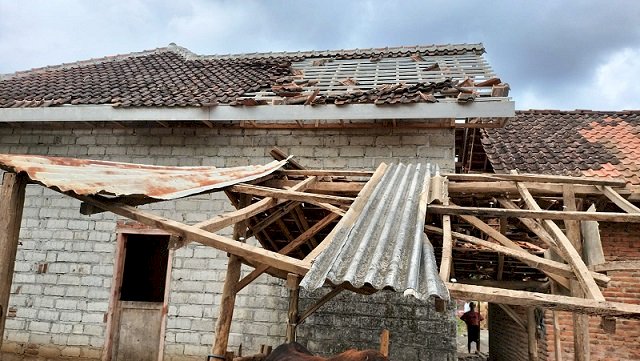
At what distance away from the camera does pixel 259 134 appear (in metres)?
7.15

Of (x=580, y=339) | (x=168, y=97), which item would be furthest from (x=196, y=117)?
(x=580, y=339)

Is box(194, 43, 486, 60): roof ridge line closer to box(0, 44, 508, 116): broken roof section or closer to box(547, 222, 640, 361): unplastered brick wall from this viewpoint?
box(0, 44, 508, 116): broken roof section

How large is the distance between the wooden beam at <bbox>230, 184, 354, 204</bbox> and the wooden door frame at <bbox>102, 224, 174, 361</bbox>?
3461mm

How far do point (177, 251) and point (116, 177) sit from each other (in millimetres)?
3689

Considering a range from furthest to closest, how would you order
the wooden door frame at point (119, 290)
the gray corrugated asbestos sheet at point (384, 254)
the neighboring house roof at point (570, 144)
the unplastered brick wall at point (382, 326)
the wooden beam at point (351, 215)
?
the neighboring house roof at point (570, 144) → the wooden door frame at point (119, 290) → the unplastered brick wall at point (382, 326) → the wooden beam at point (351, 215) → the gray corrugated asbestos sheet at point (384, 254)

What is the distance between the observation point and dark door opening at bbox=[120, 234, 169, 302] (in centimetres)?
988

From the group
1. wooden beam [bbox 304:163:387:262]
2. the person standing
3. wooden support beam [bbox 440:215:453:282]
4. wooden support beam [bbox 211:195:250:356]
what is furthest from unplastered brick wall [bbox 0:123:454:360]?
the person standing

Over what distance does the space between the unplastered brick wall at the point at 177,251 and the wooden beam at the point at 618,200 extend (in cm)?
259

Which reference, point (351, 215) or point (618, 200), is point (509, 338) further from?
point (351, 215)

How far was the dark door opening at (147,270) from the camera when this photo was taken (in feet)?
32.4

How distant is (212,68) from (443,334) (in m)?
7.51

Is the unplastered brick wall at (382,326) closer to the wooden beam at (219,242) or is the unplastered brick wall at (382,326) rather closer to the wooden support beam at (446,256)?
the wooden support beam at (446,256)

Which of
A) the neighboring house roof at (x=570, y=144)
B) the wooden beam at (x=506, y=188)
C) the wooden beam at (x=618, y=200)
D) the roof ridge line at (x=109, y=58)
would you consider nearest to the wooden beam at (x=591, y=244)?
the wooden beam at (x=618, y=200)

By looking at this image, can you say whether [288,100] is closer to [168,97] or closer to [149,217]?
[168,97]
